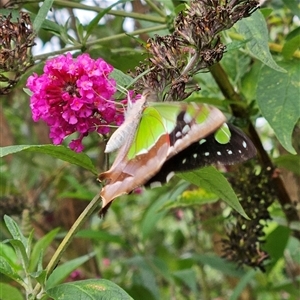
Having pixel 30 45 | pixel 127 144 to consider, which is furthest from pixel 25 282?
pixel 30 45

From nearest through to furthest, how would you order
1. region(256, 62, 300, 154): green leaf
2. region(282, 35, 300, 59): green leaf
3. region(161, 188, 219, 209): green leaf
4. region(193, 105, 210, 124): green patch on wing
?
1. region(193, 105, 210, 124): green patch on wing
2. region(256, 62, 300, 154): green leaf
3. region(282, 35, 300, 59): green leaf
4. region(161, 188, 219, 209): green leaf

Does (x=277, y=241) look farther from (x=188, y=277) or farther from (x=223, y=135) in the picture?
(x=223, y=135)

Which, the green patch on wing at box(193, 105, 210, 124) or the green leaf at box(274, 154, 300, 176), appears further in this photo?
the green leaf at box(274, 154, 300, 176)

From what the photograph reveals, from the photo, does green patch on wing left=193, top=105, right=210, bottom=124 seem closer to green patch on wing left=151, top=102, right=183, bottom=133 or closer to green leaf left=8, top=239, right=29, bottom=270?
green patch on wing left=151, top=102, right=183, bottom=133

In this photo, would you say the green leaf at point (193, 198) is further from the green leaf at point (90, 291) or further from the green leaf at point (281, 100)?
the green leaf at point (90, 291)

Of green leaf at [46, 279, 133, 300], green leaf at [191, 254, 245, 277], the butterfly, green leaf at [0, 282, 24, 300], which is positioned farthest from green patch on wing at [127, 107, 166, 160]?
green leaf at [191, 254, 245, 277]

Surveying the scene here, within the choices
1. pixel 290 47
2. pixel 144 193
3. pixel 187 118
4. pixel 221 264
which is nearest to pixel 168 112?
pixel 187 118
